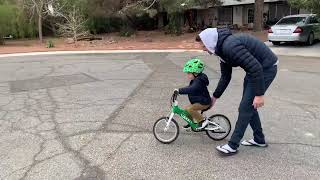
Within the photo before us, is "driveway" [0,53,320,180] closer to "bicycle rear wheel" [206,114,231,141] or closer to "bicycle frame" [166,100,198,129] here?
"bicycle rear wheel" [206,114,231,141]

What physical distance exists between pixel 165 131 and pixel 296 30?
14.4 m

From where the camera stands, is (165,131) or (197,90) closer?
(197,90)

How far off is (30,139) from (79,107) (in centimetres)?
189

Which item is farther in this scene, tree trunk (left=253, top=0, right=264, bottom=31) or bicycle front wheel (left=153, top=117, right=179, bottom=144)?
tree trunk (left=253, top=0, right=264, bottom=31)

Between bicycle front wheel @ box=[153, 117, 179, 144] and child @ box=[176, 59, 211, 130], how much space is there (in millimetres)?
295

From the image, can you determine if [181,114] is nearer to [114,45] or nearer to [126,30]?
[114,45]

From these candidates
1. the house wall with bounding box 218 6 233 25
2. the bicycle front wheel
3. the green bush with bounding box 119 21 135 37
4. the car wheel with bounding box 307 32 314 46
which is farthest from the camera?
the house wall with bounding box 218 6 233 25

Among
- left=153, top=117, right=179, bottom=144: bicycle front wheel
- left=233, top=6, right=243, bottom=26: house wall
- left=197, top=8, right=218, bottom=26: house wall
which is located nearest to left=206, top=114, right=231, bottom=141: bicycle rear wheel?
left=153, top=117, right=179, bottom=144: bicycle front wheel

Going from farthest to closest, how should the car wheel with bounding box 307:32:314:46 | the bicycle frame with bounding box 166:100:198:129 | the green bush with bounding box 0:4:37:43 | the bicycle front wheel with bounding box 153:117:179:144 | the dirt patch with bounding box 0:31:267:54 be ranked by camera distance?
the green bush with bounding box 0:4:37:43 → the dirt patch with bounding box 0:31:267:54 → the car wheel with bounding box 307:32:314:46 → the bicycle front wheel with bounding box 153:117:179:144 → the bicycle frame with bounding box 166:100:198:129

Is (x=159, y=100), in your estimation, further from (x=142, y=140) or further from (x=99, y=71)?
(x=99, y=71)

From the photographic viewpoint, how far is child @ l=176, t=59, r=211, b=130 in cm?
507

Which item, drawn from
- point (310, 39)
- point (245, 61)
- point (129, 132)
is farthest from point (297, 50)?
point (245, 61)

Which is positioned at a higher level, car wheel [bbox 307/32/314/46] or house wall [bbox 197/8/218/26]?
house wall [bbox 197/8/218/26]

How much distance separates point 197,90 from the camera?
5105mm
